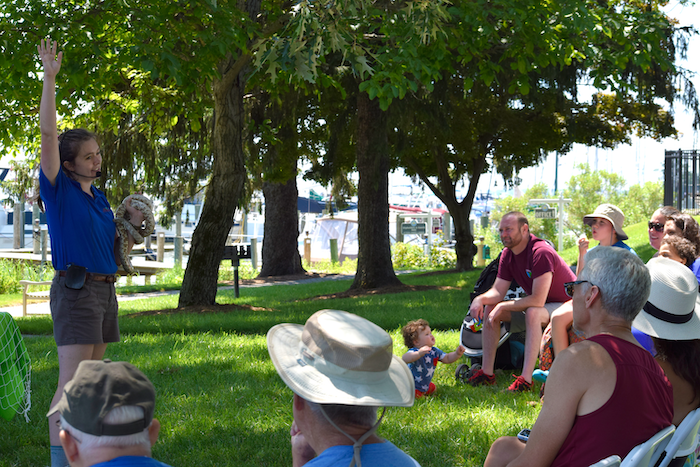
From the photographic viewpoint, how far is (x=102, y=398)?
153 cm

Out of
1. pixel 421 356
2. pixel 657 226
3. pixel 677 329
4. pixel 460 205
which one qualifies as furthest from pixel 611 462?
pixel 460 205

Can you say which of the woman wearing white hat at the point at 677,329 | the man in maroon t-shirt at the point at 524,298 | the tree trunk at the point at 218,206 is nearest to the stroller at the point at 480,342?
the man in maroon t-shirt at the point at 524,298

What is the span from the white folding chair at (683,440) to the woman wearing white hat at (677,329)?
1.83ft

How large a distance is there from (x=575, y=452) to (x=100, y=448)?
1.47 m

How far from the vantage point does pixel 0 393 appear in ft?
11.2

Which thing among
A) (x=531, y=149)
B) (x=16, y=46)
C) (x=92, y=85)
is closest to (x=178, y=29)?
(x=92, y=85)

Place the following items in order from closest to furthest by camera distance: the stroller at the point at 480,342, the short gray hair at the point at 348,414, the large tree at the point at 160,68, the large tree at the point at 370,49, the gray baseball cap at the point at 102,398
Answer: the gray baseball cap at the point at 102,398 → the short gray hair at the point at 348,414 → the stroller at the point at 480,342 → the large tree at the point at 370,49 → the large tree at the point at 160,68

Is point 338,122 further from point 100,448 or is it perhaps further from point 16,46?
point 100,448

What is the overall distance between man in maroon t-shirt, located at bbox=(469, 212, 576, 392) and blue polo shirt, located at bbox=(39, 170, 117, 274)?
313 centimetres

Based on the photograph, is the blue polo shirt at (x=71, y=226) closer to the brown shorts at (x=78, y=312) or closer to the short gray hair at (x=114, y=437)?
the brown shorts at (x=78, y=312)

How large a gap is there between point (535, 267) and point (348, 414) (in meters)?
3.59

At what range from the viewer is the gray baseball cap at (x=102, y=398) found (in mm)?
1529

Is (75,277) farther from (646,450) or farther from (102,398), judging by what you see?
(646,450)

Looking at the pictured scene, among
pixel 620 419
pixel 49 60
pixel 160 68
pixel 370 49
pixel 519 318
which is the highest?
pixel 370 49
